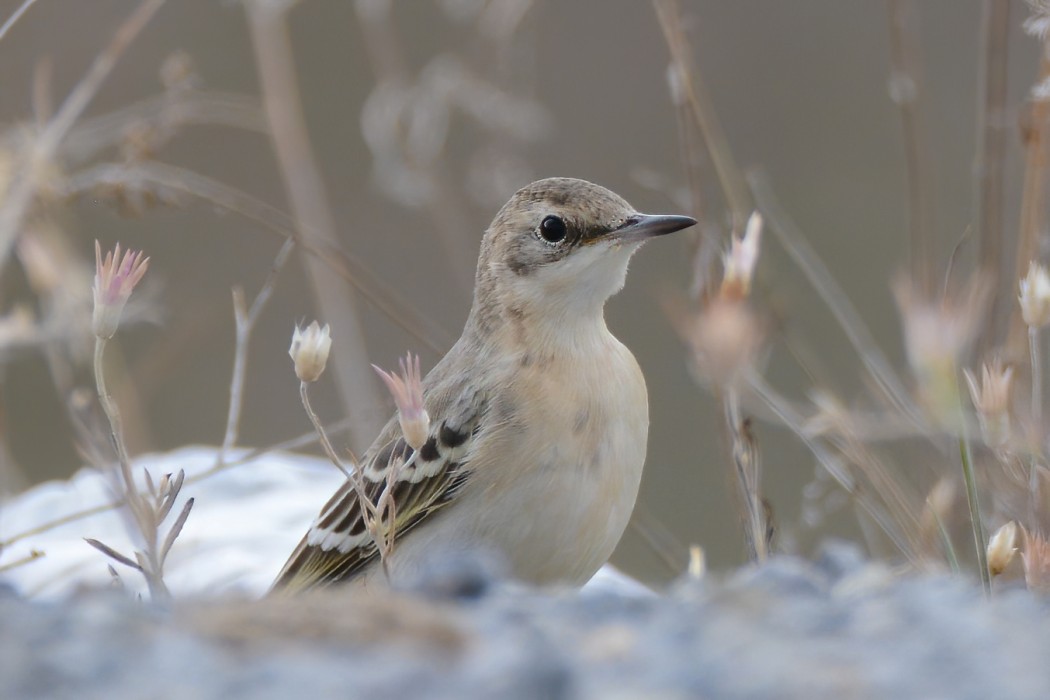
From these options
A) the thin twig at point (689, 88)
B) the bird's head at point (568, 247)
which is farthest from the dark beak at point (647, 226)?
the thin twig at point (689, 88)

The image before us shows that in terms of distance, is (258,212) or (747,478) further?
(258,212)

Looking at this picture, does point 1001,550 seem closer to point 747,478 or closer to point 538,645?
point 747,478

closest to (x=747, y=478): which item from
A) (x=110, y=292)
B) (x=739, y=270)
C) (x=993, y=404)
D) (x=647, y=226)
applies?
(x=739, y=270)

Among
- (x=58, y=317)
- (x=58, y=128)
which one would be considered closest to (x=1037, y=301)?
(x=58, y=128)

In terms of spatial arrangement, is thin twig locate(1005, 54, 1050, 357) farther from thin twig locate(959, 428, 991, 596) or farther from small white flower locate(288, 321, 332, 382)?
small white flower locate(288, 321, 332, 382)

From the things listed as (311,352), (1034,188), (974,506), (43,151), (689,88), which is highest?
(43,151)

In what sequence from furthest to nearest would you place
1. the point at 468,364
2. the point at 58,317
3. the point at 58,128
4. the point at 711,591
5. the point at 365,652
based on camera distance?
the point at 58,317, the point at 468,364, the point at 58,128, the point at 711,591, the point at 365,652

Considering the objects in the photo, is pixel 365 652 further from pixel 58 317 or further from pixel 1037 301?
pixel 58 317

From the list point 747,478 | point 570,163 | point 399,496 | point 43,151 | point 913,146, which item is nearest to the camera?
point 747,478
